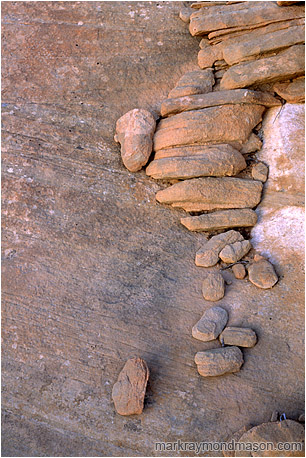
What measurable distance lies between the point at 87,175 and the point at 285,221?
2785mm

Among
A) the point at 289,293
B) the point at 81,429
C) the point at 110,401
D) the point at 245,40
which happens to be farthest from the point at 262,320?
the point at 245,40

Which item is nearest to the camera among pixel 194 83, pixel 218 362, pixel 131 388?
pixel 131 388

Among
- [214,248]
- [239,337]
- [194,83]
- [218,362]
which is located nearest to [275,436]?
[218,362]

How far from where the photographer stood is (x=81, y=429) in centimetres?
451

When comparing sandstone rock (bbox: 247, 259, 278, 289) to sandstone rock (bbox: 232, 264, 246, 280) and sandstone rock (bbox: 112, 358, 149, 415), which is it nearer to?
sandstone rock (bbox: 232, 264, 246, 280)

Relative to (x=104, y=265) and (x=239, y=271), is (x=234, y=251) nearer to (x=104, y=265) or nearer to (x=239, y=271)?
(x=239, y=271)

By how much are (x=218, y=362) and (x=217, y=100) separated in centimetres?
365

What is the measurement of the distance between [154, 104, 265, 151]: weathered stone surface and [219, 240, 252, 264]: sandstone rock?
1584mm

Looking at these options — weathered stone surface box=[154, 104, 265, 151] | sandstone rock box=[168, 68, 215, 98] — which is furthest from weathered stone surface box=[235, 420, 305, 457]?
sandstone rock box=[168, 68, 215, 98]

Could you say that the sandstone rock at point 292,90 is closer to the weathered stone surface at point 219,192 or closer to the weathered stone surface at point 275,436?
the weathered stone surface at point 219,192

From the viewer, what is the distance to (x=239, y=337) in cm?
480

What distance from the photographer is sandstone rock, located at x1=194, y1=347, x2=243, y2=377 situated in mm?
4641

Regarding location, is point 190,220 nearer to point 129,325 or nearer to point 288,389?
point 129,325

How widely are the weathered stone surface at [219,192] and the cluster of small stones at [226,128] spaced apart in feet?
0.04
